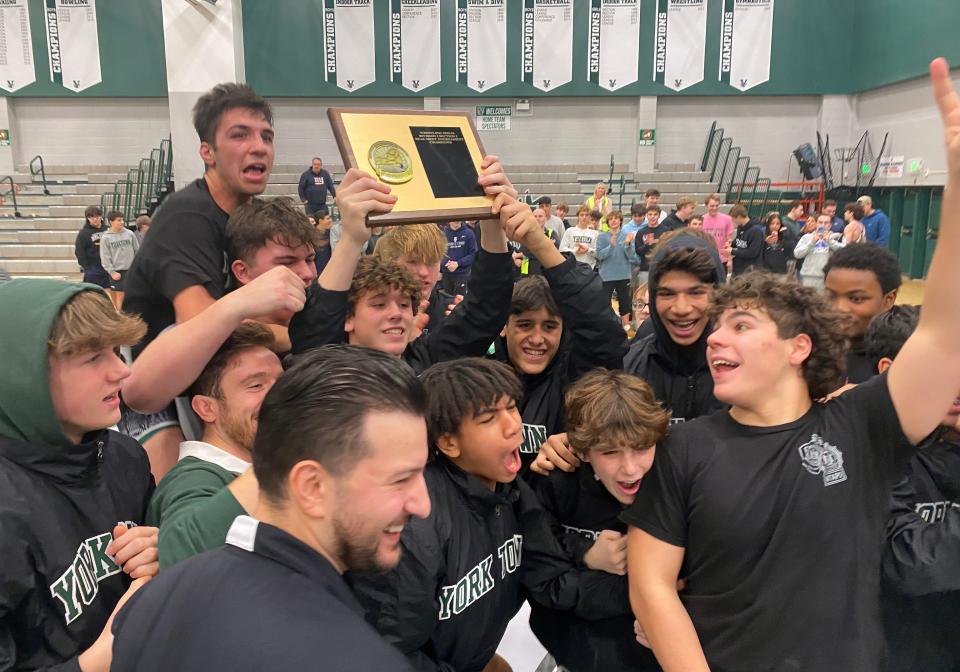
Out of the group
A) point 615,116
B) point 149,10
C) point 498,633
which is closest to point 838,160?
point 615,116

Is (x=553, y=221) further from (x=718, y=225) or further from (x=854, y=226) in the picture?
(x=854, y=226)

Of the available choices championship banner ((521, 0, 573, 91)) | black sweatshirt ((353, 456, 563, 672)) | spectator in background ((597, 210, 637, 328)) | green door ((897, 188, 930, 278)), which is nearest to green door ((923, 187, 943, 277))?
green door ((897, 188, 930, 278))

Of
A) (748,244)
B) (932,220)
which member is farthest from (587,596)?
(932,220)

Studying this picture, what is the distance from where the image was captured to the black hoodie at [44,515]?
1.51 meters

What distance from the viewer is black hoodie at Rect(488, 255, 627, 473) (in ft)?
8.46

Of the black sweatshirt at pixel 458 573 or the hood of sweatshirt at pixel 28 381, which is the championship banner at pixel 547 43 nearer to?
the black sweatshirt at pixel 458 573

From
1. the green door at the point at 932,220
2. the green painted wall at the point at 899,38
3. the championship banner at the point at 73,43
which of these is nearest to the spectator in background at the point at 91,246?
the championship banner at the point at 73,43

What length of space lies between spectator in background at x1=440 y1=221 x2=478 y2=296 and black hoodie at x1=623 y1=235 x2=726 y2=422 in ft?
19.1

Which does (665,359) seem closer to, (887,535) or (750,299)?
(750,299)

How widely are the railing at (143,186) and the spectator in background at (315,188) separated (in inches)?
135

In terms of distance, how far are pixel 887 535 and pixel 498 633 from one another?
1.23 m

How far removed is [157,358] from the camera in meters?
2.00

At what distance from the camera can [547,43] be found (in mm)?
17281

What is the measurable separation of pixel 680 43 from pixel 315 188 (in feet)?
31.6
